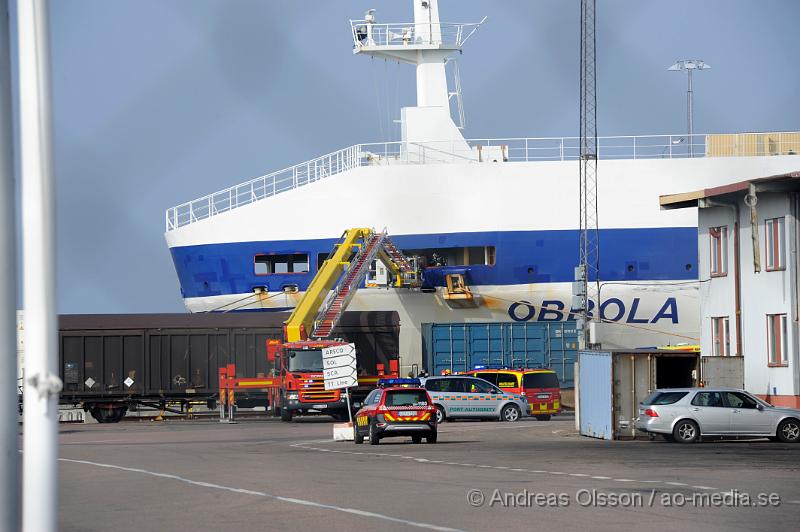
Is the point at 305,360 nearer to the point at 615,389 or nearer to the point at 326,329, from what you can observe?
the point at 326,329

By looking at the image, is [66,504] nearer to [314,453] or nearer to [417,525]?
[417,525]

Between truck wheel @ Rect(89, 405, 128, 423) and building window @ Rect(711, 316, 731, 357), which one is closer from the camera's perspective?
building window @ Rect(711, 316, 731, 357)

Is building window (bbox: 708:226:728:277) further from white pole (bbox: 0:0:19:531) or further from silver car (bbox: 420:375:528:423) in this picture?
white pole (bbox: 0:0:19:531)

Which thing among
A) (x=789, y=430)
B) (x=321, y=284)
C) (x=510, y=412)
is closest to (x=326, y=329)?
(x=321, y=284)

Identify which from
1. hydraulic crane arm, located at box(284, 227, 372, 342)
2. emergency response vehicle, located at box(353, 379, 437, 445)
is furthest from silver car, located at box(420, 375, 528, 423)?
emergency response vehicle, located at box(353, 379, 437, 445)

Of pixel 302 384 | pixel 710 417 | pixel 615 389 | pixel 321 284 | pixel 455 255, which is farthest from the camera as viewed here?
pixel 455 255

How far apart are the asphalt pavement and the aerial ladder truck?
11.0 metres

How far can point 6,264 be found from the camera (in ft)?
13.5

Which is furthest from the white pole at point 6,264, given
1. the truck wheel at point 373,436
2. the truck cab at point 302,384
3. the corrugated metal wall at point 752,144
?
the corrugated metal wall at point 752,144

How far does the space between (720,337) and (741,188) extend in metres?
4.19

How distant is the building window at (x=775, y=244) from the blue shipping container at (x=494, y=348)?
15978 millimetres

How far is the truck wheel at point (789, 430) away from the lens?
26.1 m

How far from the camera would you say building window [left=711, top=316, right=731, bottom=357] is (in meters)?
33.0

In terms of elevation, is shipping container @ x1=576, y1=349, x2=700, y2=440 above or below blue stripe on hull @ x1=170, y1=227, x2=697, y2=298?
below
